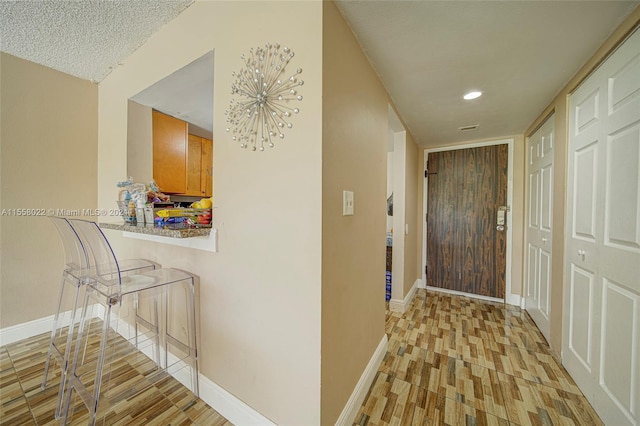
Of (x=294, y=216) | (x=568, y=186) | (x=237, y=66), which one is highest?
(x=237, y=66)

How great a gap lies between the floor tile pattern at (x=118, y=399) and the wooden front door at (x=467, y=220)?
3200 mm

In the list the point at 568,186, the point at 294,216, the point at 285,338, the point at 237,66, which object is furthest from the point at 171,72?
the point at 568,186

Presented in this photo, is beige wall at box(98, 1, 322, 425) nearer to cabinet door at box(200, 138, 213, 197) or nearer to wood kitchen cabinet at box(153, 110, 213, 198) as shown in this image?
wood kitchen cabinet at box(153, 110, 213, 198)

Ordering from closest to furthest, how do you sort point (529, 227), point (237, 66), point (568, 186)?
point (237, 66) < point (568, 186) < point (529, 227)

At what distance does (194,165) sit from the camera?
2678 mm

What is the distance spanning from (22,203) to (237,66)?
2466 millimetres

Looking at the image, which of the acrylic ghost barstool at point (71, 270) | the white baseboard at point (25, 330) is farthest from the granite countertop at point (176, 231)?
the white baseboard at point (25, 330)

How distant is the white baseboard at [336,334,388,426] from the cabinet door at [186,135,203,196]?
2.41 metres

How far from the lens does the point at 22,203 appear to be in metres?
2.06

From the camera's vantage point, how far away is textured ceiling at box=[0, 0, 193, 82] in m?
1.44

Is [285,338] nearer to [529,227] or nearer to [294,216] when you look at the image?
[294,216]

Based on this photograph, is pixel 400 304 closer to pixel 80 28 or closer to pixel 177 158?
pixel 177 158

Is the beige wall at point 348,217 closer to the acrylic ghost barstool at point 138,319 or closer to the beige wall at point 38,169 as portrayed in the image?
the acrylic ghost barstool at point 138,319

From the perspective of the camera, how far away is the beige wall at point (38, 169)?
6.54 feet
